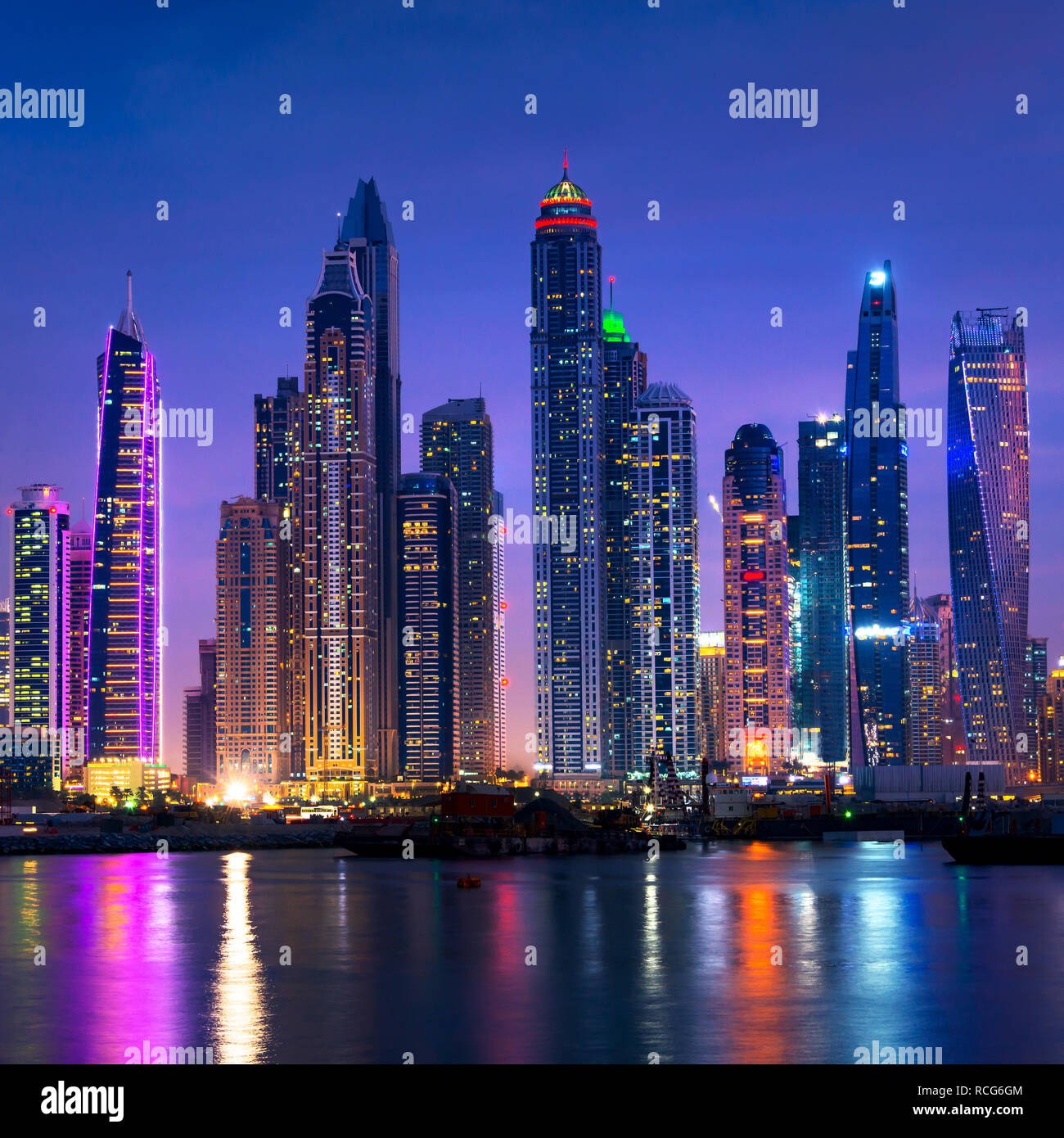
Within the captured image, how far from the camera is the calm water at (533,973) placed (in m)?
44.5

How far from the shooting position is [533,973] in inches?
2357

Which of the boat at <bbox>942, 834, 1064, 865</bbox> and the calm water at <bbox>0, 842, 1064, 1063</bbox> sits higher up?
the calm water at <bbox>0, 842, 1064, 1063</bbox>

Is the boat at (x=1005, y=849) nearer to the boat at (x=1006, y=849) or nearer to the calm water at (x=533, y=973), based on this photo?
the boat at (x=1006, y=849)

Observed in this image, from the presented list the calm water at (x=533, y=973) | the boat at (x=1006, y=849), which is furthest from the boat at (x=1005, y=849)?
the calm water at (x=533, y=973)

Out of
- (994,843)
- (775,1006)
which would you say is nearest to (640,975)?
(775,1006)

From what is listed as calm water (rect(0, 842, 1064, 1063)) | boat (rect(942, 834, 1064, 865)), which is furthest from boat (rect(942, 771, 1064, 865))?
calm water (rect(0, 842, 1064, 1063))

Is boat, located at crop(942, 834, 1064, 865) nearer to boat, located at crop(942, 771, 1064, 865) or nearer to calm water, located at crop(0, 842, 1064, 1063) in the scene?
boat, located at crop(942, 771, 1064, 865)

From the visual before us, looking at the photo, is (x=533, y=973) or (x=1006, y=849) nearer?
(x=533, y=973)

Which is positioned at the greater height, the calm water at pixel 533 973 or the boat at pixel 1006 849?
the calm water at pixel 533 973

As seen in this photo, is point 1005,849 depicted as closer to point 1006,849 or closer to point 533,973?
point 1006,849

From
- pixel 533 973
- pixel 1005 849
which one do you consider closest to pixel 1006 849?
pixel 1005 849

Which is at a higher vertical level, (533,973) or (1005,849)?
(533,973)

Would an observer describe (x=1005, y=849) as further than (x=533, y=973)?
Yes

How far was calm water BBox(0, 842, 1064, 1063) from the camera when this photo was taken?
44469 mm
